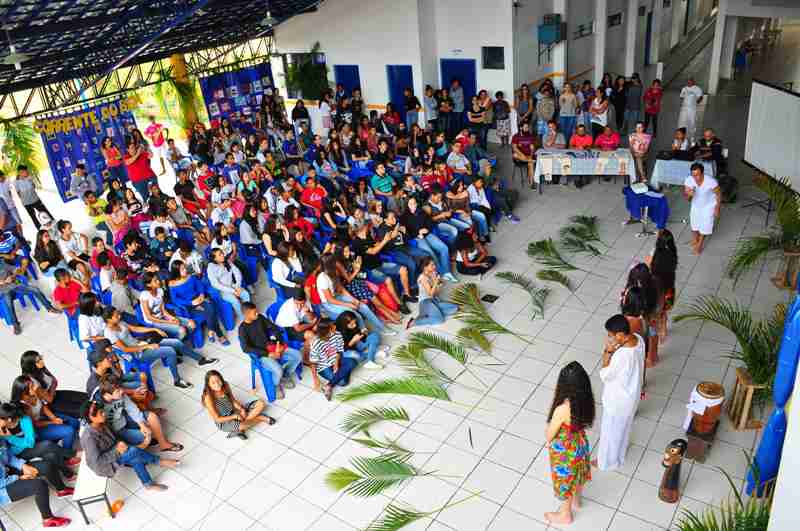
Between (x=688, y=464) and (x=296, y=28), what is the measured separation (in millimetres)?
15540

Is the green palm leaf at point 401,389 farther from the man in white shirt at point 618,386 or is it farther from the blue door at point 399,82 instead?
the blue door at point 399,82

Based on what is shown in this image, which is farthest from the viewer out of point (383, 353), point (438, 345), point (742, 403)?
point (383, 353)

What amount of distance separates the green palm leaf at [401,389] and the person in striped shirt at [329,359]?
0.99ft

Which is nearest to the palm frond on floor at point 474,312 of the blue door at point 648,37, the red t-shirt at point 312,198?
the red t-shirt at point 312,198

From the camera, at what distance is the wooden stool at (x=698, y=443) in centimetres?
535

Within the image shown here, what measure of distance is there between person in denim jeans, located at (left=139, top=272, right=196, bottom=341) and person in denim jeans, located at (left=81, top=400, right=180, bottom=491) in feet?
5.69

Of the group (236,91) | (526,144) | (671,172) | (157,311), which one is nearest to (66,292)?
(157,311)

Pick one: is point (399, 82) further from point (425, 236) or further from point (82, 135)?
point (425, 236)

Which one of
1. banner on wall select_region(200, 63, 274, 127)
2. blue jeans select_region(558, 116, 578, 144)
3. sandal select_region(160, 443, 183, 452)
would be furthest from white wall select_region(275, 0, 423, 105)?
sandal select_region(160, 443, 183, 452)

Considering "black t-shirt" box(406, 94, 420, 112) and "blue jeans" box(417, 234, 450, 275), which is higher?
"black t-shirt" box(406, 94, 420, 112)

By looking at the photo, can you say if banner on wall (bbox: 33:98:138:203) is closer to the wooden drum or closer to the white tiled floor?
the white tiled floor

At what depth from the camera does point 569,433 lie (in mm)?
4496

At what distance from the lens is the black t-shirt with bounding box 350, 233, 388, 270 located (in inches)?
329

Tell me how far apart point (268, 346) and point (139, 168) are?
7.36 metres
